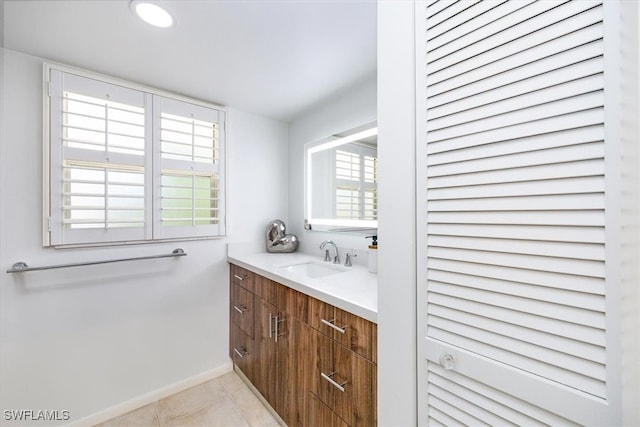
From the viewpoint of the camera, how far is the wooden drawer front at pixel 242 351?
1.84 metres

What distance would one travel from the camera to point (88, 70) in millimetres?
1602

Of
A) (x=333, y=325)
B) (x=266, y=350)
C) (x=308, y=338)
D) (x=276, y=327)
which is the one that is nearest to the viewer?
(x=333, y=325)

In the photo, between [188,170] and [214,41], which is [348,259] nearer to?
[188,170]

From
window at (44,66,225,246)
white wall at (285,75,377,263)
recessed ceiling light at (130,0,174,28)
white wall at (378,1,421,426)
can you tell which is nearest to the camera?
white wall at (378,1,421,426)

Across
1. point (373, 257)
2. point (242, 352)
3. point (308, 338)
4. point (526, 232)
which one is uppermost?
point (526, 232)

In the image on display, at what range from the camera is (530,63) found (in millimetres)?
527

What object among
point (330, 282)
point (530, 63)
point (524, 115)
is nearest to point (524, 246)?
point (524, 115)

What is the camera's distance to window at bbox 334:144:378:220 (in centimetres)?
179

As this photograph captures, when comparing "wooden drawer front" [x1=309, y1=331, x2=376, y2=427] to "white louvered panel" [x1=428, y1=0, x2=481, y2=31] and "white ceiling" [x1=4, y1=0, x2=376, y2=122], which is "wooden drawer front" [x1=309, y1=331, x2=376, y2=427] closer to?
"white louvered panel" [x1=428, y1=0, x2=481, y2=31]

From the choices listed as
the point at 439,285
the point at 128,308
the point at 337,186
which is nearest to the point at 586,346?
the point at 439,285

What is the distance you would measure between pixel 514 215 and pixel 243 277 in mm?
1782

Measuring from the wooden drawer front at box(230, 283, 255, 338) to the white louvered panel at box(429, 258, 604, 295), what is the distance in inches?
58.5

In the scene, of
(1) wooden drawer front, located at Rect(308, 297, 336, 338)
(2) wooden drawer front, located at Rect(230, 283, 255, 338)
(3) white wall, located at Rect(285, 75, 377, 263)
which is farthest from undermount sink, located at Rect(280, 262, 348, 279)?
(1) wooden drawer front, located at Rect(308, 297, 336, 338)

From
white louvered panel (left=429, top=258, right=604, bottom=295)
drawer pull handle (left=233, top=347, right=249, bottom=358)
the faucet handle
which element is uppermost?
white louvered panel (left=429, top=258, right=604, bottom=295)
